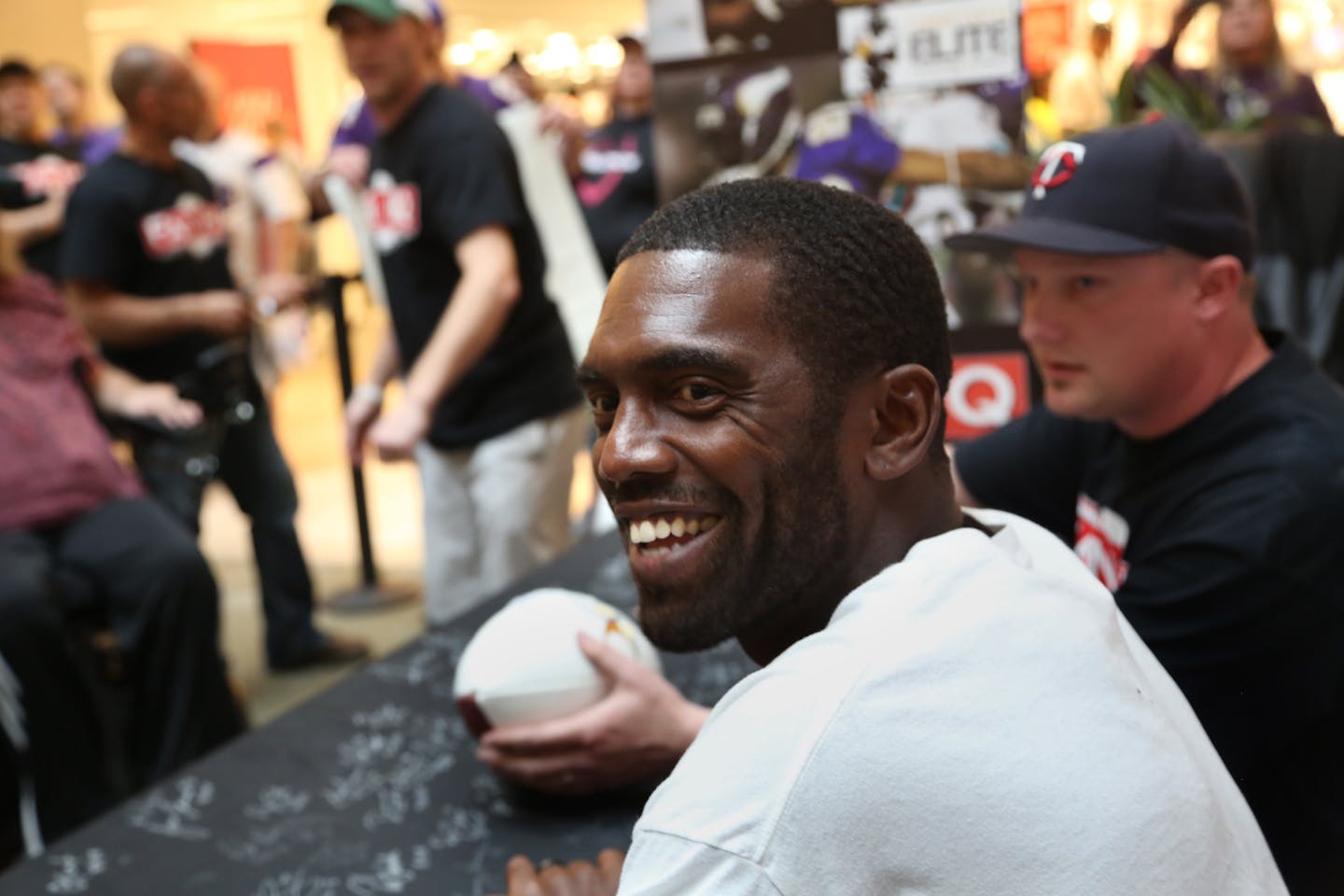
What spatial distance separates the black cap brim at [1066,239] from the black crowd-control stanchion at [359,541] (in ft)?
9.32

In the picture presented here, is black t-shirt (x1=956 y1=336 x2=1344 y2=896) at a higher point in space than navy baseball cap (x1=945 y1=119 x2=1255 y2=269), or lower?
lower

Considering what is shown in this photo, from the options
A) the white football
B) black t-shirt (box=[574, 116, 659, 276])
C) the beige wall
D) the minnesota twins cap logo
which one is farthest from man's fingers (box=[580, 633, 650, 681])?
the beige wall

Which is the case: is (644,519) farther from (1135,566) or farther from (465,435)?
(465,435)

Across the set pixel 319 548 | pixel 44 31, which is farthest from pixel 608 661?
pixel 44 31

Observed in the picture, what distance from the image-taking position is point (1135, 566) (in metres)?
1.38

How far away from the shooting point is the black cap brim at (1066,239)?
57.8 inches

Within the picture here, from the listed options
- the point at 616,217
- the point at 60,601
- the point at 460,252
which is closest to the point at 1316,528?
the point at 460,252

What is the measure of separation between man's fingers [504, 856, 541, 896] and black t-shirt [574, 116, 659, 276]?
3409 millimetres

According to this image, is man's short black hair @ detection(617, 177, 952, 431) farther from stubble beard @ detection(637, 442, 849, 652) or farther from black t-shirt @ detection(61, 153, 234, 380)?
black t-shirt @ detection(61, 153, 234, 380)

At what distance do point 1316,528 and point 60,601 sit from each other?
7.52 feet

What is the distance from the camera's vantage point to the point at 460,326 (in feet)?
8.50

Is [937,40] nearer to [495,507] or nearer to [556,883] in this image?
[495,507]

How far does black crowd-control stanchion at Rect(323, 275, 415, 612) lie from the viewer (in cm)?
412

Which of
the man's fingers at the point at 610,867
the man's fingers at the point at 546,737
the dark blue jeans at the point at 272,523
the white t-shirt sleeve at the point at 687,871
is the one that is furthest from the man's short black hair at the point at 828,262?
the dark blue jeans at the point at 272,523
